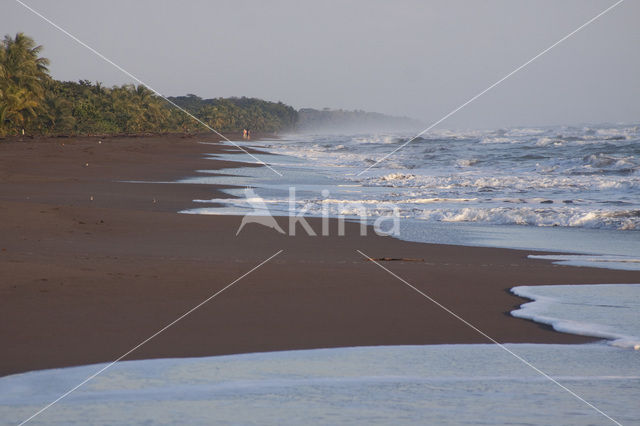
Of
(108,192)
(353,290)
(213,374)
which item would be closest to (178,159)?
(108,192)

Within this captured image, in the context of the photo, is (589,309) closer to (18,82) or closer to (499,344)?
(499,344)

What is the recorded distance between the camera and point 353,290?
6117 mm

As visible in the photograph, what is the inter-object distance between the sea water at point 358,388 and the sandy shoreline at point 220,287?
25cm

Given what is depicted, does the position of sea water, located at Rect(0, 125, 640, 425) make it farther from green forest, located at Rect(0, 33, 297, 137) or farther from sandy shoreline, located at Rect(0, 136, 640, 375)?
green forest, located at Rect(0, 33, 297, 137)

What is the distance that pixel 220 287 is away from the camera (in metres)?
6.04

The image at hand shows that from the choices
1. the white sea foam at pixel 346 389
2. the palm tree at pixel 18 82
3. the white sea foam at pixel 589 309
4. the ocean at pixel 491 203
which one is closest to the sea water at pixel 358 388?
the white sea foam at pixel 346 389

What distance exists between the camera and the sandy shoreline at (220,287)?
4.50m

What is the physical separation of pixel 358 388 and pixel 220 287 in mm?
2586

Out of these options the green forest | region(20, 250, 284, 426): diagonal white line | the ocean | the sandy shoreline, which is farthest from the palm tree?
region(20, 250, 284, 426): diagonal white line

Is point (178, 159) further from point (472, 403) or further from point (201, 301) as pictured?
point (472, 403)

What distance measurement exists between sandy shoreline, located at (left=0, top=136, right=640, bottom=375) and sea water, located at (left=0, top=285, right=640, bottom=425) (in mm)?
246

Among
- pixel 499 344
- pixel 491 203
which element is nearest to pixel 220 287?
pixel 499 344

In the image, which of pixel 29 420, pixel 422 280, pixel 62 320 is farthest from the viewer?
pixel 422 280

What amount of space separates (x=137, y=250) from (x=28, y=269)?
187 centimetres
